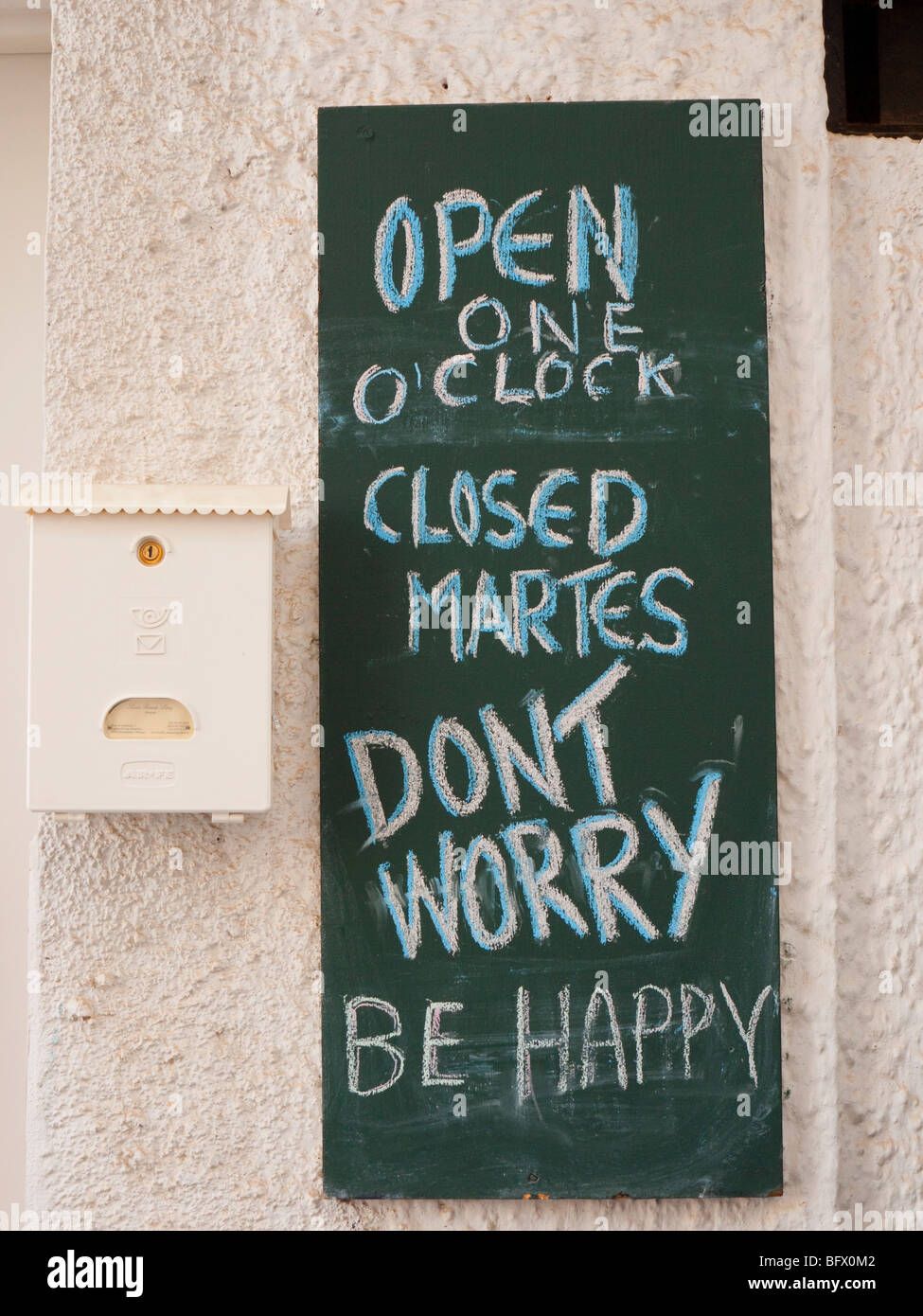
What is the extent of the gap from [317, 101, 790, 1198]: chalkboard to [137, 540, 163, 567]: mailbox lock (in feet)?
0.92

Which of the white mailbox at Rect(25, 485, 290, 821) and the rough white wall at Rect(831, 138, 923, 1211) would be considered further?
the rough white wall at Rect(831, 138, 923, 1211)

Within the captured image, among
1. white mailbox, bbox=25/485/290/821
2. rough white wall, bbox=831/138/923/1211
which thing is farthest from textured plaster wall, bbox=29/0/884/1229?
white mailbox, bbox=25/485/290/821

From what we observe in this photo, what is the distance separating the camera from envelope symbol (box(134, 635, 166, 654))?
1428 millimetres

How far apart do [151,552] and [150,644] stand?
0.14 metres

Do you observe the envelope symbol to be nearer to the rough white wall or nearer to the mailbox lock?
the mailbox lock

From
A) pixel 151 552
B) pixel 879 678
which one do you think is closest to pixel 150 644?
pixel 151 552

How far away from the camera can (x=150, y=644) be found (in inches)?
56.2

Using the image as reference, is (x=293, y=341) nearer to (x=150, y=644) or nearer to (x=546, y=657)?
(x=150, y=644)

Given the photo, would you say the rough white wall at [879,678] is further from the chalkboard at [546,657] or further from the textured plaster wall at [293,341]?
the chalkboard at [546,657]

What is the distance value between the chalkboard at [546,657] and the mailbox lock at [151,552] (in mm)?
281

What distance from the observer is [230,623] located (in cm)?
144

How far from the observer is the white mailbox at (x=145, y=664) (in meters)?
1.42

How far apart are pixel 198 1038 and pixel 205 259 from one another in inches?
52.9

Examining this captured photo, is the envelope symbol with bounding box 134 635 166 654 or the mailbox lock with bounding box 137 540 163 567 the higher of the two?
the mailbox lock with bounding box 137 540 163 567
